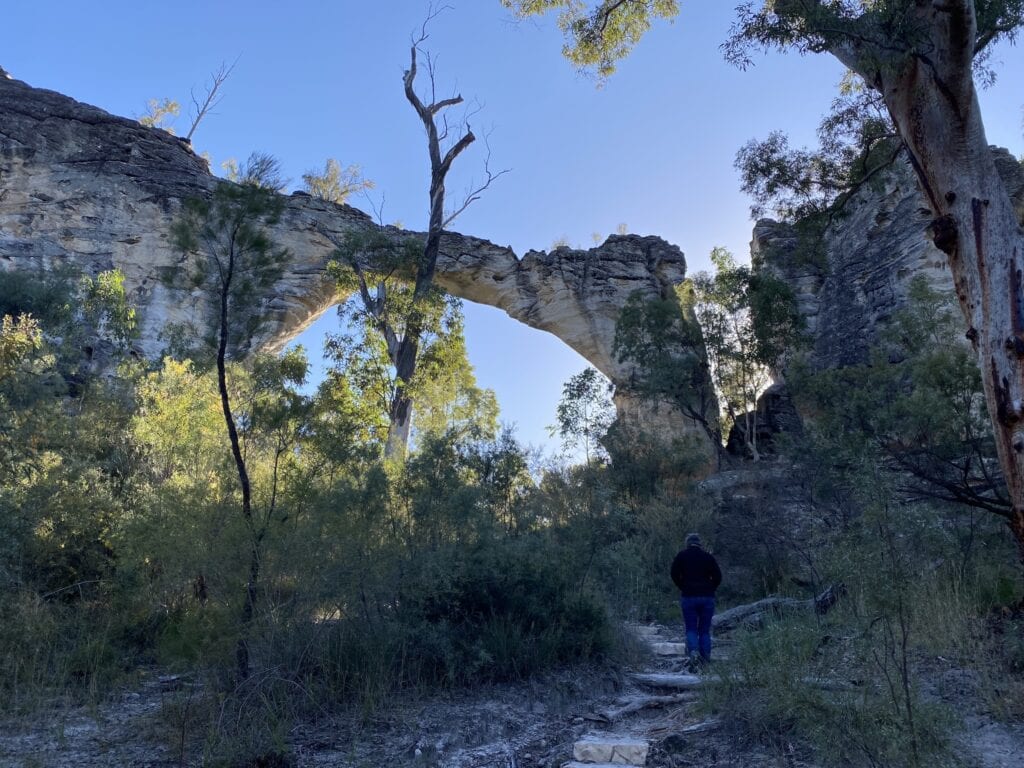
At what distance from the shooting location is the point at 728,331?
19750 millimetres

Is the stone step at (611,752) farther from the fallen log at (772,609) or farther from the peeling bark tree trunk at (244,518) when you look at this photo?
the fallen log at (772,609)

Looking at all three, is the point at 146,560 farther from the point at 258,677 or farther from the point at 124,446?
the point at 124,446

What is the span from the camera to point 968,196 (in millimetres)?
6555

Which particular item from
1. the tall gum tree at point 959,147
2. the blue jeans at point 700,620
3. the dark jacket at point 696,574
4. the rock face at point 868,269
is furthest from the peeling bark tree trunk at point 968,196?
the rock face at point 868,269

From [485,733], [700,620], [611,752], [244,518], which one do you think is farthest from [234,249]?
[700,620]

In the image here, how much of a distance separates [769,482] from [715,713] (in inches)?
378

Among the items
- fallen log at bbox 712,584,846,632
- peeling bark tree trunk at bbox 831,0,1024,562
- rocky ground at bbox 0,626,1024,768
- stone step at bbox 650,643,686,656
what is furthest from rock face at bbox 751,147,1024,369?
rocky ground at bbox 0,626,1024,768

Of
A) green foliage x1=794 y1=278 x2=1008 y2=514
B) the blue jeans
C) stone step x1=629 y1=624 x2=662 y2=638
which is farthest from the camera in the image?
green foliage x1=794 y1=278 x2=1008 y2=514

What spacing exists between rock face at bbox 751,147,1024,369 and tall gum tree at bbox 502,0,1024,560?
10.00 metres

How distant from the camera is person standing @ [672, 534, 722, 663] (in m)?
7.34

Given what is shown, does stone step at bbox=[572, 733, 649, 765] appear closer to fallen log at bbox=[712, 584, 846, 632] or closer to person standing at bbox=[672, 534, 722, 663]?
person standing at bbox=[672, 534, 722, 663]

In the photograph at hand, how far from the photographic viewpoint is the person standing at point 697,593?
24.1ft

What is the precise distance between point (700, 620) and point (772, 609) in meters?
1.63

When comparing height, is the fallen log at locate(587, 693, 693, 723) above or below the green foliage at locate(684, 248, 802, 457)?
below
